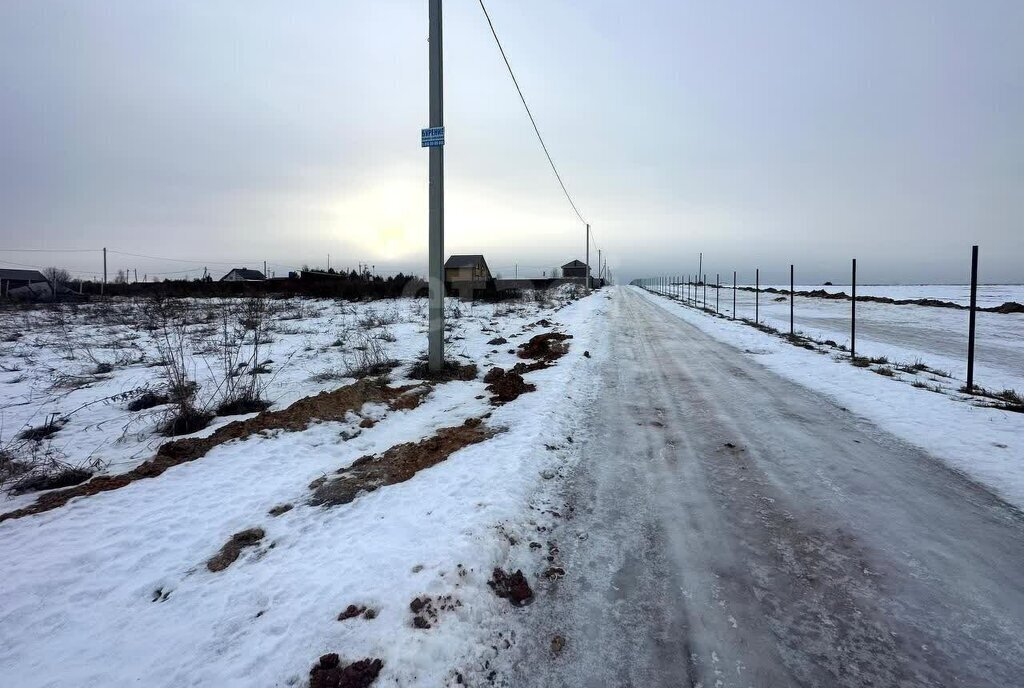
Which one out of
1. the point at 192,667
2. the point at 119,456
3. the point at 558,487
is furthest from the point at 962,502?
the point at 119,456

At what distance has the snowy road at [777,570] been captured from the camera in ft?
7.29

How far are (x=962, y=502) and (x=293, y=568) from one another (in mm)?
5291

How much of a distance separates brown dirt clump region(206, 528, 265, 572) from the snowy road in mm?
2060

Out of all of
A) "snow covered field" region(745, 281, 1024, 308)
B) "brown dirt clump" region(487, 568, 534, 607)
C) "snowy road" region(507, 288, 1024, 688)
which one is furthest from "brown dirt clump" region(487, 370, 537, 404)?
"snow covered field" region(745, 281, 1024, 308)

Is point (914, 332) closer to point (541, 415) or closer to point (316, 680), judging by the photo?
point (541, 415)

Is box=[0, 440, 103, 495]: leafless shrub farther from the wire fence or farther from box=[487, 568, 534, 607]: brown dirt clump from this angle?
the wire fence

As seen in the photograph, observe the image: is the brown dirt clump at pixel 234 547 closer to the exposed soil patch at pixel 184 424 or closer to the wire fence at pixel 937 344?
the exposed soil patch at pixel 184 424

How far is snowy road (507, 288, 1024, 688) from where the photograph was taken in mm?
2223

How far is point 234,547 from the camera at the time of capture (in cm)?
321

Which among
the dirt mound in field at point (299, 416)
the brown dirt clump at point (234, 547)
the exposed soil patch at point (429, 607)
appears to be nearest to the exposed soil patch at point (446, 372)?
the dirt mound in field at point (299, 416)

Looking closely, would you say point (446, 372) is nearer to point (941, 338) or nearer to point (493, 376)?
point (493, 376)

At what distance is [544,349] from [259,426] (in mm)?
7382

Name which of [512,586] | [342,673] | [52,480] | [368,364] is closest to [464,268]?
[368,364]

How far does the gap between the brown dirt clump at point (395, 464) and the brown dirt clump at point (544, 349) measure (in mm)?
5009
